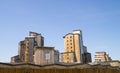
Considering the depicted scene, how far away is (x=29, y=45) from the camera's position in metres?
83.6

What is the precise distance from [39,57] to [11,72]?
104 feet

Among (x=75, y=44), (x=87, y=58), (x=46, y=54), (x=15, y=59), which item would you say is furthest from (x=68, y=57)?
(x=46, y=54)

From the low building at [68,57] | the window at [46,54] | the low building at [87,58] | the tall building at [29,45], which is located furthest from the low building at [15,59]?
the window at [46,54]

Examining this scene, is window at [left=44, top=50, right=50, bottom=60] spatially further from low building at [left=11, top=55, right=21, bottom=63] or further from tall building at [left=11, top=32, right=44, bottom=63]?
low building at [left=11, top=55, right=21, bottom=63]

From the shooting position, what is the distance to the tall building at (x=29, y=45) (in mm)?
82000

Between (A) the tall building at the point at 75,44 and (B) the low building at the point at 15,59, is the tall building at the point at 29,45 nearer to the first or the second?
(B) the low building at the point at 15,59

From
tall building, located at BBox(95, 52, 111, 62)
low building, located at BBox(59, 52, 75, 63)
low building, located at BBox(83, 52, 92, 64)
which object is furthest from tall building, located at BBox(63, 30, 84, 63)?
tall building, located at BBox(95, 52, 111, 62)

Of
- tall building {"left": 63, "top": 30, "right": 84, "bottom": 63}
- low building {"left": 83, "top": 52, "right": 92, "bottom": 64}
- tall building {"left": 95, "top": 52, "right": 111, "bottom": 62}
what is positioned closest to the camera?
tall building {"left": 63, "top": 30, "right": 84, "bottom": 63}

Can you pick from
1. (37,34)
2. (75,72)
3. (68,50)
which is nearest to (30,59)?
(37,34)

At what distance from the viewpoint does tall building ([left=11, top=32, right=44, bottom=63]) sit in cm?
8200

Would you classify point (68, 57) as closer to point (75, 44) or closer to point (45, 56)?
point (75, 44)

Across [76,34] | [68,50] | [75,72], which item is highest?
[76,34]

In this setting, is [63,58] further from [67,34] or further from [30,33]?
[30,33]

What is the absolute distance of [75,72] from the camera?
78.5 feet
